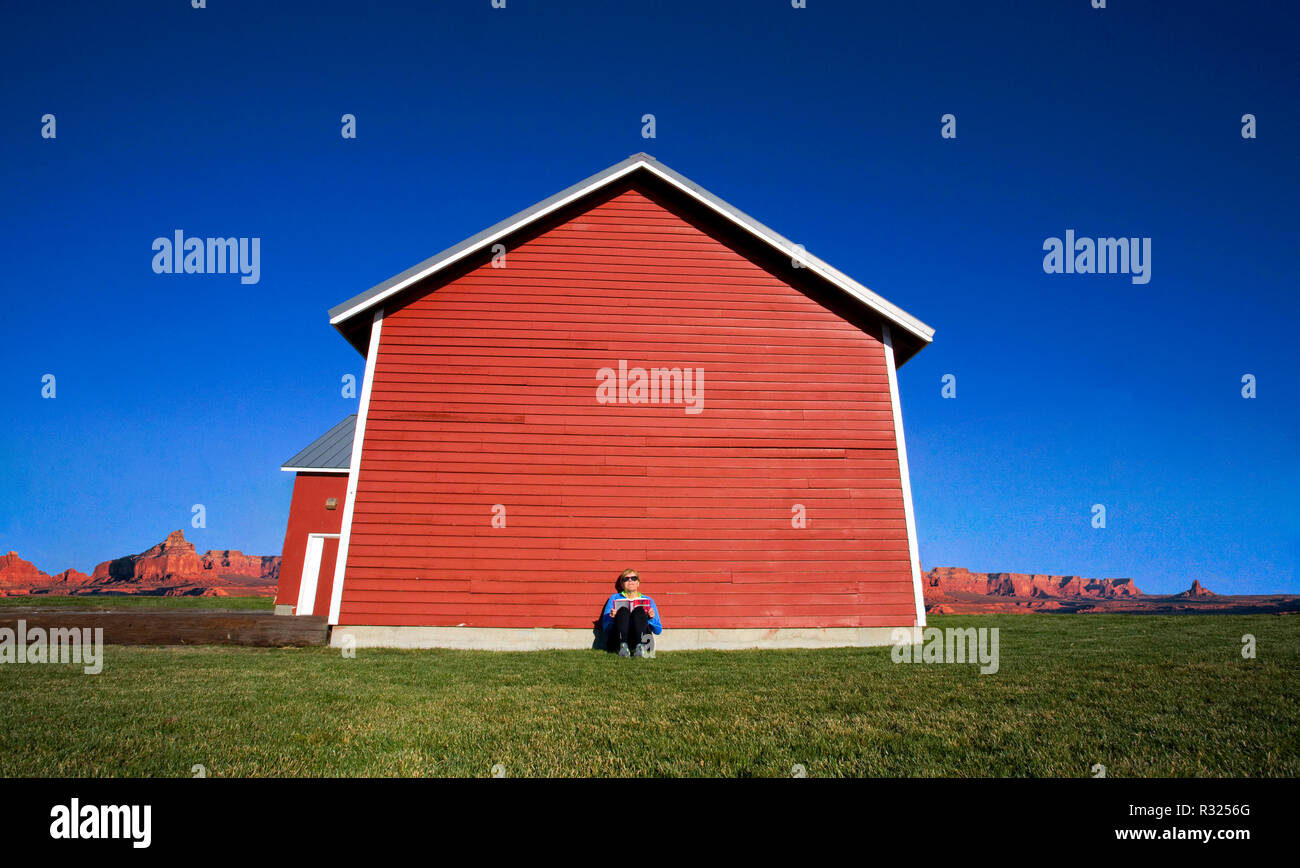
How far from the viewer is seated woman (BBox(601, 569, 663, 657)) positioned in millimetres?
9805

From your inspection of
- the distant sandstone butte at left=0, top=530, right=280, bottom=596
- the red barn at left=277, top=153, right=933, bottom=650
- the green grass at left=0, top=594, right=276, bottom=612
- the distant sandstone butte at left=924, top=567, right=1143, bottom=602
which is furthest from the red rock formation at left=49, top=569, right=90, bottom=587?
the distant sandstone butte at left=924, top=567, right=1143, bottom=602

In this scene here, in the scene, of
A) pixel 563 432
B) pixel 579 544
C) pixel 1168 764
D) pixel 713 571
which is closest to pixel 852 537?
pixel 713 571

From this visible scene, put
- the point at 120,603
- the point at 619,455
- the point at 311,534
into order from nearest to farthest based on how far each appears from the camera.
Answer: the point at 619,455, the point at 311,534, the point at 120,603

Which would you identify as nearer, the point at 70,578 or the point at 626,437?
the point at 626,437

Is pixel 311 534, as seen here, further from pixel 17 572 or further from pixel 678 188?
pixel 17 572

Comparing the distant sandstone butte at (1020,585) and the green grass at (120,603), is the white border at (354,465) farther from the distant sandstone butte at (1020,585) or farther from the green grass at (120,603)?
the distant sandstone butte at (1020,585)

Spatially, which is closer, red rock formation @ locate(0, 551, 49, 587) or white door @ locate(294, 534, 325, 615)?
white door @ locate(294, 534, 325, 615)

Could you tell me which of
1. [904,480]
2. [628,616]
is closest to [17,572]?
[628,616]

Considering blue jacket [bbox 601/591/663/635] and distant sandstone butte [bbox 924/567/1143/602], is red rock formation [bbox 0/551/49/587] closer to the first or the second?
blue jacket [bbox 601/591/663/635]

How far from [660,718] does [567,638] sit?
6.02 metres

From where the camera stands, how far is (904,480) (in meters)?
11.6

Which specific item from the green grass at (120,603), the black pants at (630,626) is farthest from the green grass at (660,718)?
the green grass at (120,603)

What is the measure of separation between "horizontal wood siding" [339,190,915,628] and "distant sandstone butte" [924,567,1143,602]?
98.9m

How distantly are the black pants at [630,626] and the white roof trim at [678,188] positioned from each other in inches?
298
